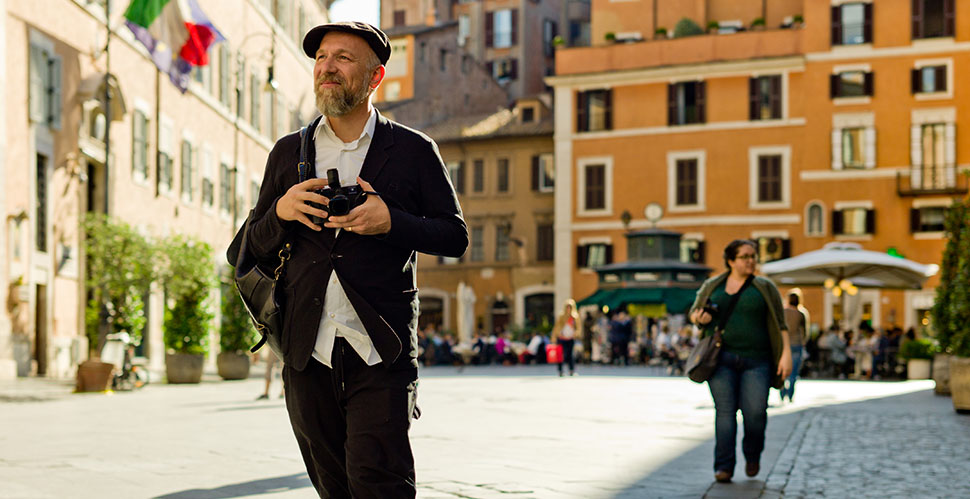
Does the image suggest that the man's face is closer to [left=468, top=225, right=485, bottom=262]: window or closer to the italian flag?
the italian flag

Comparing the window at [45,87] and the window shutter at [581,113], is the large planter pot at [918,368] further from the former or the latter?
the window shutter at [581,113]

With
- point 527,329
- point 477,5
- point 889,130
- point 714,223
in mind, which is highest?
point 477,5

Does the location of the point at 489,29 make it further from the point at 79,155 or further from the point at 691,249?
the point at 79,155

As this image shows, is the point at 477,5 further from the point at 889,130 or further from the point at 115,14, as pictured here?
the point at 115,14

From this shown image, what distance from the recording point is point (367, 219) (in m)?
3.91

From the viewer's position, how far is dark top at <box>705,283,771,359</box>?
9297 mm

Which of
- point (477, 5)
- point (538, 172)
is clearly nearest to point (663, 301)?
point (538, 172)

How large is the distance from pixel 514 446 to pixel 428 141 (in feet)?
24.3

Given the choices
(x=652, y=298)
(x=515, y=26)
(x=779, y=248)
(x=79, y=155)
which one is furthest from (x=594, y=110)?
(x=79, y=155)

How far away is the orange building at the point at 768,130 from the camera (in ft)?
160

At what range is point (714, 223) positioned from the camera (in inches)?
2044

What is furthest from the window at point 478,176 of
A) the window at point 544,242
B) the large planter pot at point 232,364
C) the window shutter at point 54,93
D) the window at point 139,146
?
the window shutter at point 54,93

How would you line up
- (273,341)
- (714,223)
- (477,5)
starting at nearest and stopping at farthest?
(273,341)
(714,223)
(477,5)

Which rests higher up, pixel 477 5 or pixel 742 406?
pixel 477 5
